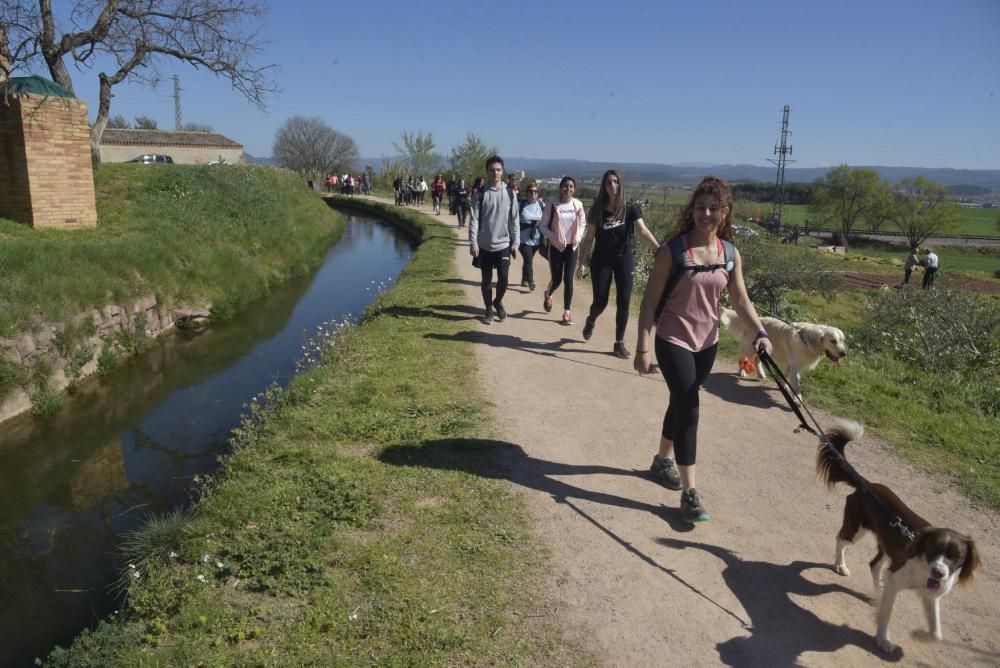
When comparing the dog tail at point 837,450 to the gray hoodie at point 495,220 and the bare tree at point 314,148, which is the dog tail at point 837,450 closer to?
the gray hoodie at point 495,220

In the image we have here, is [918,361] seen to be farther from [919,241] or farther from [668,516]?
[919,241]

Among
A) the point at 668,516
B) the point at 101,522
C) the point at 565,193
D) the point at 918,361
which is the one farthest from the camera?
the point at 918,361

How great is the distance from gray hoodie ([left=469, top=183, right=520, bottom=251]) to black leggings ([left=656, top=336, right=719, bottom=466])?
14.5 ft

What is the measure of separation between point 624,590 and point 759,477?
187cm

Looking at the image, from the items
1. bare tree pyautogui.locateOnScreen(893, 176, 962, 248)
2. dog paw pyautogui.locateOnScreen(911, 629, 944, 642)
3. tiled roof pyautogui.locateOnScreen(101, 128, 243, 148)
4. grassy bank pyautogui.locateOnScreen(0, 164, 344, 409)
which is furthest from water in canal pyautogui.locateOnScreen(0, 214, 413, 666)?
bare tree pyautogui.locateOnScreen(893, 176, 962, 248)

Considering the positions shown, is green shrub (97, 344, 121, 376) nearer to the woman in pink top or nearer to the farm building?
the woman in pink top

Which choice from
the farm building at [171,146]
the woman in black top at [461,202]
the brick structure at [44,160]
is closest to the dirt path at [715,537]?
the brick structure at [44,160]

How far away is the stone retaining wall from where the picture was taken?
7660mm

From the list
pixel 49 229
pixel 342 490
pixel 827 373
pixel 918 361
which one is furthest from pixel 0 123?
pixel 918 361

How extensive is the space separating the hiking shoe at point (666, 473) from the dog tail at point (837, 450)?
1053 millimetres

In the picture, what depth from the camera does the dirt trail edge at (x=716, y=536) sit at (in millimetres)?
3297

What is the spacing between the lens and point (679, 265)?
4164 millimetres

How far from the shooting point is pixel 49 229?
12469mm

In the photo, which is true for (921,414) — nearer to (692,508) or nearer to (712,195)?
(692,508)
